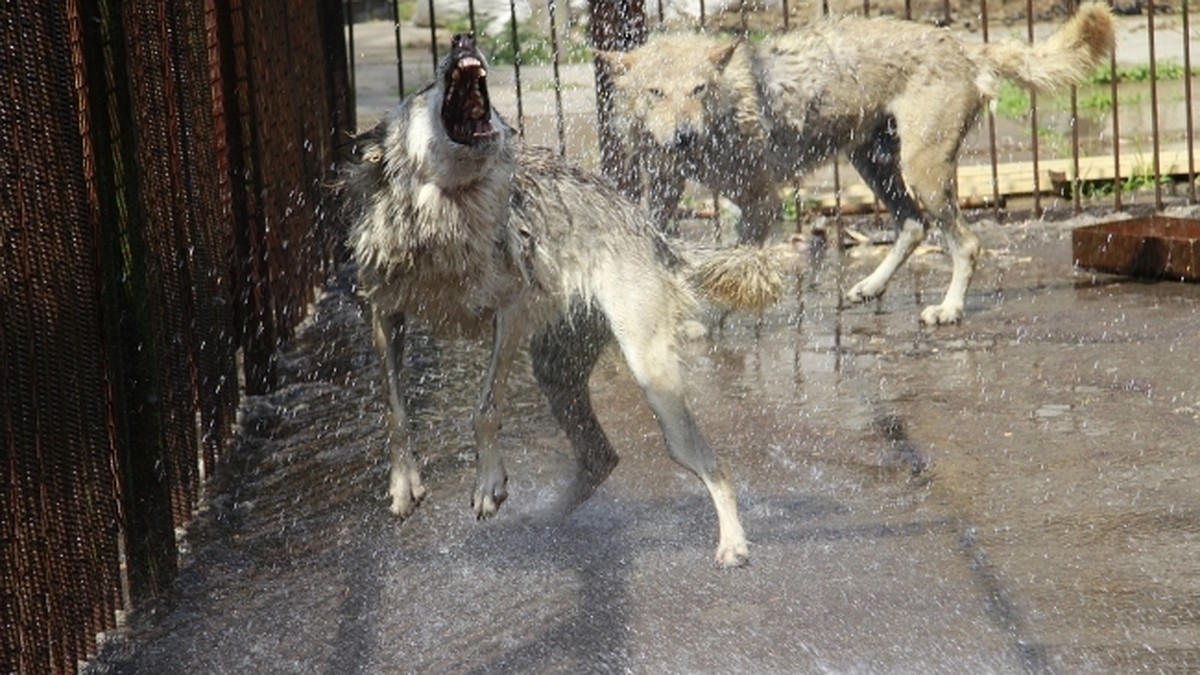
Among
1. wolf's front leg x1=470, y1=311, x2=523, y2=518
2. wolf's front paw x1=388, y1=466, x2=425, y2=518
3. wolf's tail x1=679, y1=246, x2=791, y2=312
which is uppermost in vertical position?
wolf's tail x1=679, y1=246, x2=791, y2=312

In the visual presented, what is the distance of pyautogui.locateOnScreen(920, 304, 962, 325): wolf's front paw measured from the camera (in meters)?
8.80

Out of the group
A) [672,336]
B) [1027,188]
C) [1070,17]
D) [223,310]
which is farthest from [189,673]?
[1027,188]

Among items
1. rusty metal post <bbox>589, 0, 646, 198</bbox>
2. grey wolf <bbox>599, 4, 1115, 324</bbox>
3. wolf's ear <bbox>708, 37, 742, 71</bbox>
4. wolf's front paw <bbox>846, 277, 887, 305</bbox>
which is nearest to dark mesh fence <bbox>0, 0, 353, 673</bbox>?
grey wolf <bbox>599, 4, 1115, 324</bbox>

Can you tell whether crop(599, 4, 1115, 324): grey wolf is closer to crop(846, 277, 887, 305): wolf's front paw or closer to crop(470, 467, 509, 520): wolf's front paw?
crop(846, 277, 887, 305): wolf's front paw

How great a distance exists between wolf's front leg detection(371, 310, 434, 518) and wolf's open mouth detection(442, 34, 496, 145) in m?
0.81

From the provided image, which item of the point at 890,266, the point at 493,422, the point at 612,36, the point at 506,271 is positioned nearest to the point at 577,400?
the point at 493,422

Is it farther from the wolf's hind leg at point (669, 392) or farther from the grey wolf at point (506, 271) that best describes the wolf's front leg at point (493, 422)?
the wolf's hind leg at point (669, 392)

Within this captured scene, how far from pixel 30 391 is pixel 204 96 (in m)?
3.08

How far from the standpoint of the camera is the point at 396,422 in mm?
5582

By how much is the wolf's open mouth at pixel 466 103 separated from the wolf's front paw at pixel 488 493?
977mm

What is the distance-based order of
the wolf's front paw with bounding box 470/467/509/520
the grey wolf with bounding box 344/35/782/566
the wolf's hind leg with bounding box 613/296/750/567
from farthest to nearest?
the wolf's hind leg with bounding box 613/296/750/567
the wolf's front paw with bounding box 470/467/509/520
the grey wolf with bounding box 344/35/782/566

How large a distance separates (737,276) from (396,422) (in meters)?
1.19

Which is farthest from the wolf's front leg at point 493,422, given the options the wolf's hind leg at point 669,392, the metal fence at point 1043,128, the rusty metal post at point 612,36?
the rusty metal post at point 612,36

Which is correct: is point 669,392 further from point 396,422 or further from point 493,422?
point 396,422
